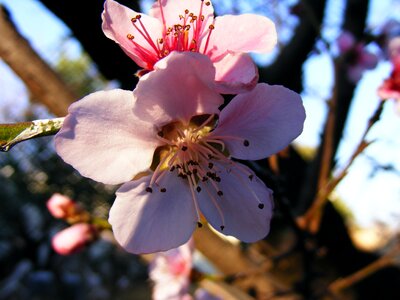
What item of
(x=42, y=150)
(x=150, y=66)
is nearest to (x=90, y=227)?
(x=150, y=66)

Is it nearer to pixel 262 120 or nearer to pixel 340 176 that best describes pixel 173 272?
pixel 340 176

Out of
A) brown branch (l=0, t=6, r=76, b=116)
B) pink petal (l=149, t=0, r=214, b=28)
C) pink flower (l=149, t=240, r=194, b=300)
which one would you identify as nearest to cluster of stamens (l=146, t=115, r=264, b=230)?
pink petal (l=149, t=0, r=214, b=28)

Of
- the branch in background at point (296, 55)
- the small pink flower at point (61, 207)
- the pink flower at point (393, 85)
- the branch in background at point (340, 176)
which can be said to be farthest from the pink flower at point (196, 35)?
the branch in background at point (296, 55)

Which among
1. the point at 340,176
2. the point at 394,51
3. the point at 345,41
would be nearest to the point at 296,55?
the point at 345,41

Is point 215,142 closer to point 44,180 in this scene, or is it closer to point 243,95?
point 243,95

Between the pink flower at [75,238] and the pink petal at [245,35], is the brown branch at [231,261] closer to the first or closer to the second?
the pink flower at [75,238]

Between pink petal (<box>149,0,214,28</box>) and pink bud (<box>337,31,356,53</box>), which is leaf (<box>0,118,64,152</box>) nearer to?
pink petal (<box>149,0,214,28</box>)
